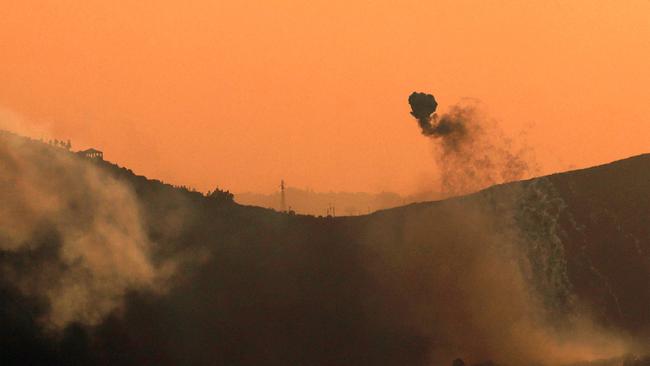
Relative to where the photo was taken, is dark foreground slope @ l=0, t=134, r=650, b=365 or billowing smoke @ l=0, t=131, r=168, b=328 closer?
billowing smoke @ l=0, t=131, r=168, b=328

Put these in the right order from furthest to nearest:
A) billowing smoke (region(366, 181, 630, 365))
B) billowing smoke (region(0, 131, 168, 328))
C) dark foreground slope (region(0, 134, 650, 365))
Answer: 1. billowing smoke (region(366, 181, 630, 365))
2. dark foreground slope (region(0, 134, 650, 365))
3. billowing smoke (region(0, 131, 168, 328))

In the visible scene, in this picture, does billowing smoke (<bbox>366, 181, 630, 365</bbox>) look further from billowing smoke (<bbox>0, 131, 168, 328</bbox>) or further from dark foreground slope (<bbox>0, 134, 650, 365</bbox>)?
billowing smoke (<bbox>0, 131, 168, 328</bbox>)

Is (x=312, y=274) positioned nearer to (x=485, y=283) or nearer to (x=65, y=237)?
(x=485, y=283)

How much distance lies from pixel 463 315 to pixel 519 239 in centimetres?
972

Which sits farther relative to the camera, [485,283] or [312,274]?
[312,274]

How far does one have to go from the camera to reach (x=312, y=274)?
100312 mm

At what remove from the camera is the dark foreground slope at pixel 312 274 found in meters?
80.1

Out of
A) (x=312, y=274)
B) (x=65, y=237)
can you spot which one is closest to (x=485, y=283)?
(x=312, y=274)

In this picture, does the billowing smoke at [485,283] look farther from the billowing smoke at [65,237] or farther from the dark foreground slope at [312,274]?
the billowing smoke at [65,237]

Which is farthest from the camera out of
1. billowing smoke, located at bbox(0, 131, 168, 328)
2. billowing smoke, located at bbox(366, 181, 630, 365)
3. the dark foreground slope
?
billowing smoke, located at bbox(366, 181, 630, 365)

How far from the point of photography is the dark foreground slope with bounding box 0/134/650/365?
80125 millimetres

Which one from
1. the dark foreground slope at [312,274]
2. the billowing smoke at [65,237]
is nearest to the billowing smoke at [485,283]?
the dark foreground slope at [312,274]

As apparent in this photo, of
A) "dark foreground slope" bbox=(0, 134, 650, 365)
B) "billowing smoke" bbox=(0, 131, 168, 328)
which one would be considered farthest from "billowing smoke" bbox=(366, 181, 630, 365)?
"billowing smoke" bbox=(0, 131, 168, 328)

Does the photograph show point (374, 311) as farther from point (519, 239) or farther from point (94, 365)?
point (94, 365)
